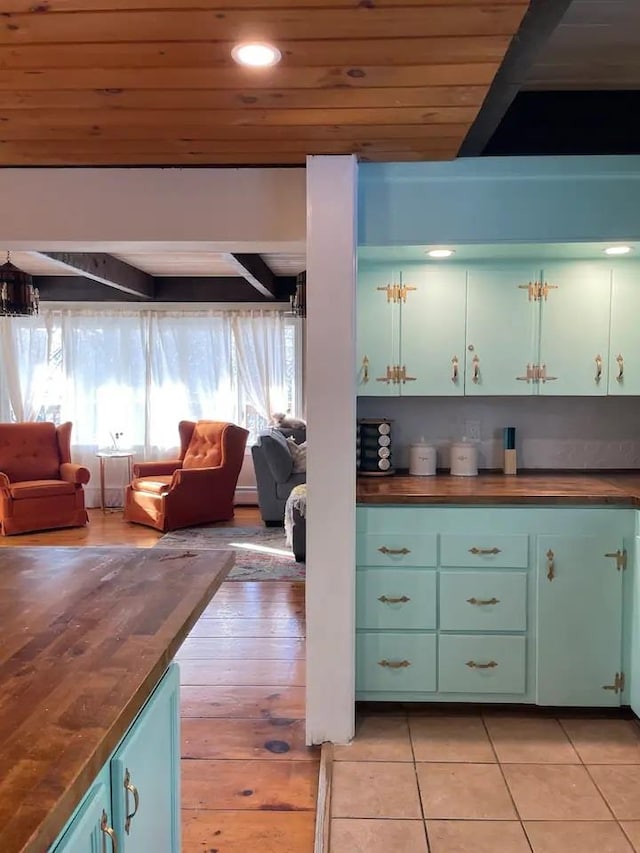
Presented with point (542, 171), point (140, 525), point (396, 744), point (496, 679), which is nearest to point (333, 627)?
point (396, 744)

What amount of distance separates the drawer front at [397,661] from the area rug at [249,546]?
190cm

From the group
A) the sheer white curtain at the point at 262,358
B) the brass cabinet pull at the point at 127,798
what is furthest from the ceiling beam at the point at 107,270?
the brass cabinet pull at the point at 127,798

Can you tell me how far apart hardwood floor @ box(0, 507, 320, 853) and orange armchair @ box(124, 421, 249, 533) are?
1822 mm

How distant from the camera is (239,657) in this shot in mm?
3291

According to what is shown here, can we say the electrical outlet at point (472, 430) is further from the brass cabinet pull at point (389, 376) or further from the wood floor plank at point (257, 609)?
the wood floor plank at point (257, 609)

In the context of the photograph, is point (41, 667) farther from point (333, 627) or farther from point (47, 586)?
point (333, 627)

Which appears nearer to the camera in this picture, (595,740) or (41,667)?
(41,667)

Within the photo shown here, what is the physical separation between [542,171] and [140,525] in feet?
15.6

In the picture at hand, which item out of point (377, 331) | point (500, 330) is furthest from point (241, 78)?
point (500, 330)

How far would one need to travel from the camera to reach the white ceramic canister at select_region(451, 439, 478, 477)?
310cm

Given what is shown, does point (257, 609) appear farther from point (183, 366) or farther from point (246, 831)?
point (183, 366)

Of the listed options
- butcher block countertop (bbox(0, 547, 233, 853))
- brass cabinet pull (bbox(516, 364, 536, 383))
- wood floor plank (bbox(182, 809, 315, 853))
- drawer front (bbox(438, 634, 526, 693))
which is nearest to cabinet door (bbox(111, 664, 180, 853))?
butcher block countertop (bbox(0, 547, 233, 853))

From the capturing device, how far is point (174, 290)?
700cm

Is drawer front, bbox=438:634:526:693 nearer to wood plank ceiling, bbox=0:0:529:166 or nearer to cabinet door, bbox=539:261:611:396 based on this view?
cabinet door, bbox=539:261:611:396
